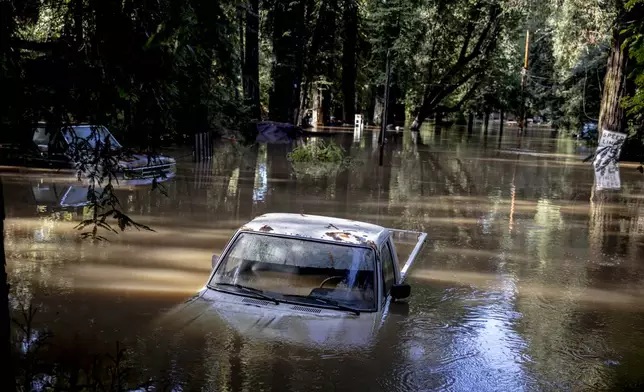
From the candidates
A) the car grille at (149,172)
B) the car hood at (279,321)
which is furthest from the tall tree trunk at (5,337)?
the car hood at (279,321)

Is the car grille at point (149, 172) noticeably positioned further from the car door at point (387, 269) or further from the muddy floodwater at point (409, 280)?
the car door at point (387, 269)

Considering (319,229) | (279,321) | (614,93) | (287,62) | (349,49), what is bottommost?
(279,321)

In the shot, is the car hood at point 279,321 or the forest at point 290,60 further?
the car hood at point 279,321

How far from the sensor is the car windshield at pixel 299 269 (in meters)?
6.57

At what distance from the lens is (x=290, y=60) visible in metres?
38.7

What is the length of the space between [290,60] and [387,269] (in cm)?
3247

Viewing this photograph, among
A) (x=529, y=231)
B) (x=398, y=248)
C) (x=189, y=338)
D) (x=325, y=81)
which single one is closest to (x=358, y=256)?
(x=189, y=338)

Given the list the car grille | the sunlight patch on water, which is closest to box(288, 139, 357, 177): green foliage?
the sunlight patch on water

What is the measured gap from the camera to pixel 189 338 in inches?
251

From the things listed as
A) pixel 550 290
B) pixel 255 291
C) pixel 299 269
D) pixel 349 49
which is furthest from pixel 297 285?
pixel 349 49

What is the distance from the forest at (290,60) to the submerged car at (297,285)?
1.16 meters

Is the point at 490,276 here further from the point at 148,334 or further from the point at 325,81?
the point at 325,81

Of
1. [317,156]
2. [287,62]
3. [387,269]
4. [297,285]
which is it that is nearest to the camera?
[297,285]

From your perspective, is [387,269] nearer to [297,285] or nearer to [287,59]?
[297,285]
